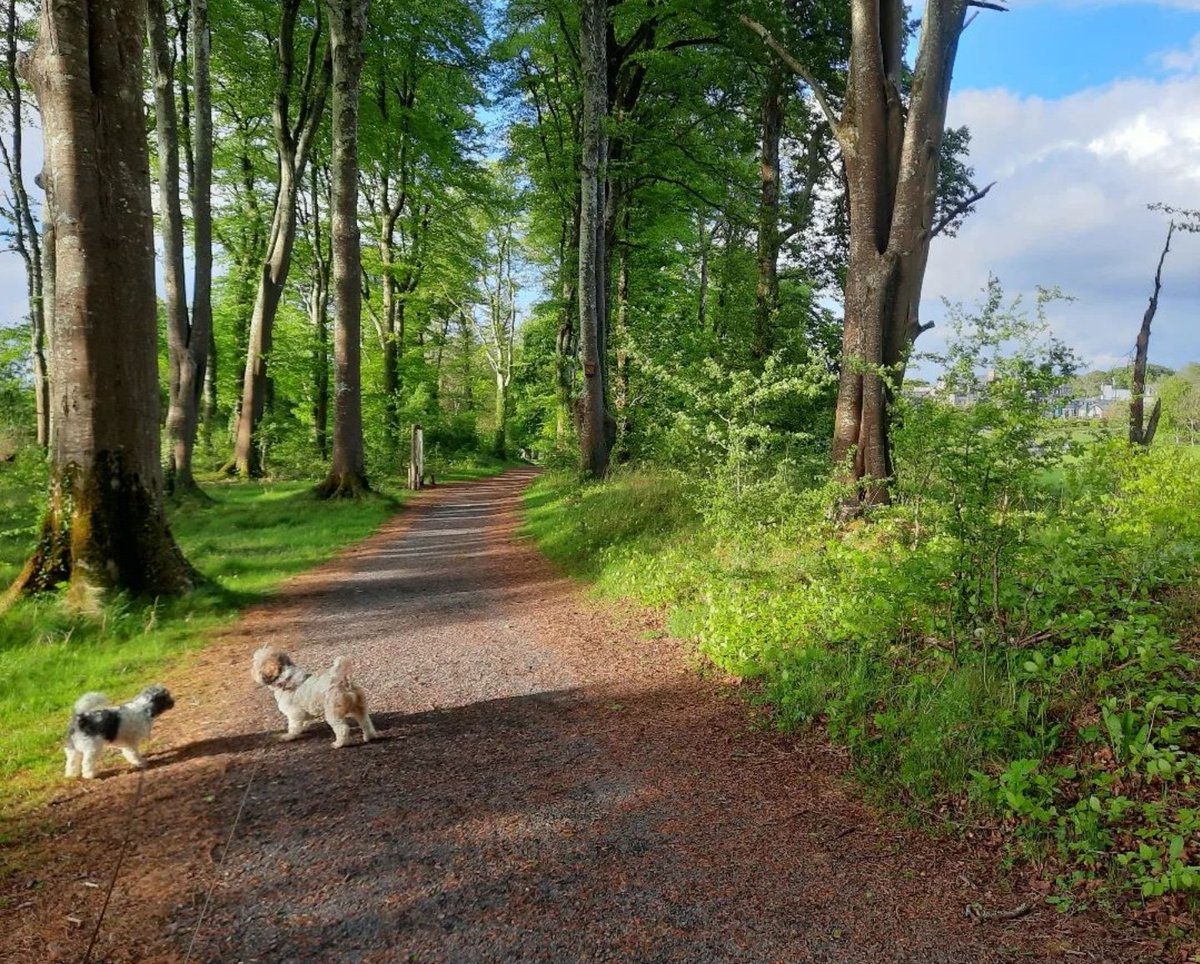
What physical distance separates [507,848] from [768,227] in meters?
13.7

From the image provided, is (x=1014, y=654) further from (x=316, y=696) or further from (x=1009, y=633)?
(x=316, y=696)

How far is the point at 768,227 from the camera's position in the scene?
14289mm

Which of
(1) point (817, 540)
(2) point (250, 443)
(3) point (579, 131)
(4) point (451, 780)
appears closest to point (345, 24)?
(3) point (579, 131)

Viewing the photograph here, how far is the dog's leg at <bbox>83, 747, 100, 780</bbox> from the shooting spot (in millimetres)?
3736

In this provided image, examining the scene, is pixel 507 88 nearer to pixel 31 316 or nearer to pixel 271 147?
pixel 271 147

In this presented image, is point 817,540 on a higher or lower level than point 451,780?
higher

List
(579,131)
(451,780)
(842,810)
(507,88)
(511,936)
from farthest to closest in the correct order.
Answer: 1. (507,88)
2. (579,131)
3. (451,780)
4. (842,810)
5. (511,936)

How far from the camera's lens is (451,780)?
3.81m

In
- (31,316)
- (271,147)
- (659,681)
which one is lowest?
(659,681)

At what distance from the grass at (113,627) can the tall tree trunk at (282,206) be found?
7.09m

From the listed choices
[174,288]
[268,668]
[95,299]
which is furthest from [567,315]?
[268,668]

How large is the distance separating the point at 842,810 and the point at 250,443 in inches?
784

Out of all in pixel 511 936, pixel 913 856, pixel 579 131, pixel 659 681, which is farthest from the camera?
pixel 579 131

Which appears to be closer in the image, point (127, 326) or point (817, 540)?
point (127, 326)
